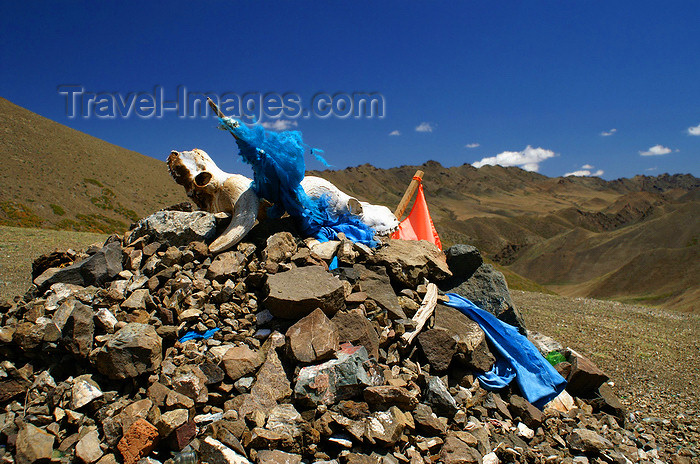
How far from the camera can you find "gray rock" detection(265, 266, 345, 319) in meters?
3.48

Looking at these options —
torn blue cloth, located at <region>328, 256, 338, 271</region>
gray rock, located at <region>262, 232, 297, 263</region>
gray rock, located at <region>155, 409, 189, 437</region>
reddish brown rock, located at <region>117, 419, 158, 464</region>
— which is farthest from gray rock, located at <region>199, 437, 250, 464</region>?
torn blue cloth, located at <region>328, 256, 338, 271</region>

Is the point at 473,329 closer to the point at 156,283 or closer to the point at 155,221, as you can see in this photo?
the point at 156,283

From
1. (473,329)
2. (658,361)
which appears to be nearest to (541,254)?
(658,361)

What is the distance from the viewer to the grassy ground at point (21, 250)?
8961 mm

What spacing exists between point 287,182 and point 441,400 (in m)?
2.66

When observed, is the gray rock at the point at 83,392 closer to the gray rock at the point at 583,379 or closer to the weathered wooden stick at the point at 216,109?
the weathered wooden stick at the point at 216,109

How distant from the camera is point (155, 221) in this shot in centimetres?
462

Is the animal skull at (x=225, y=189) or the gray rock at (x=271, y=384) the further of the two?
the animal skull at (x=225, y=189)

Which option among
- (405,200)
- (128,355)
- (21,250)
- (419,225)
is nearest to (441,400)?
(128,355)

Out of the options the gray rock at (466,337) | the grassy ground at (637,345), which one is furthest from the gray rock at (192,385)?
the grassy ground at (637,345)

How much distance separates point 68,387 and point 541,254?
54013mm

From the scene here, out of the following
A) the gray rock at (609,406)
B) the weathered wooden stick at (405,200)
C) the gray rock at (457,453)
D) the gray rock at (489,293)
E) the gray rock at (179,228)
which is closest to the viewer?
the gray rock at (457,453)

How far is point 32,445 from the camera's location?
2.73 m

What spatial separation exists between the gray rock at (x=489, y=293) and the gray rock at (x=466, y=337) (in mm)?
549
